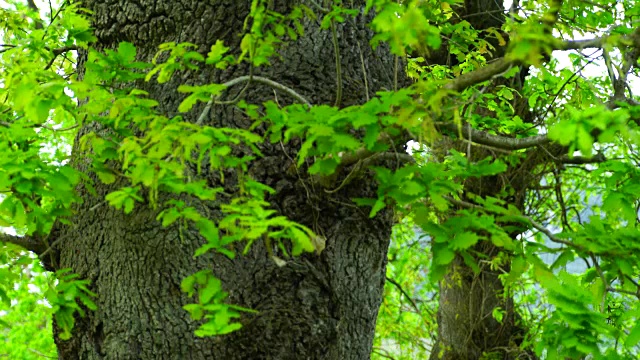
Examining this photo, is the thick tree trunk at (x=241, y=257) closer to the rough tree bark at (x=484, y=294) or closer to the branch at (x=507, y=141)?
the branch at (x=507, y=141)

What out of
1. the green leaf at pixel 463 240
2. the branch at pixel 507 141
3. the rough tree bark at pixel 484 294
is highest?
the rough tree bark at pixel 484 294

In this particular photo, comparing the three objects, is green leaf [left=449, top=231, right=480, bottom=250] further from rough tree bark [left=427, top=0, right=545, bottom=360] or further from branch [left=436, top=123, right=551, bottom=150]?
rough tree bark [left=427, top=0, right=545, bottom=360]

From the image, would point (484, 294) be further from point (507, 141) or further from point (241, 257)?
point (241, 257)

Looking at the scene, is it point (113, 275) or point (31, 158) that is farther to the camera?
point (113, 275)

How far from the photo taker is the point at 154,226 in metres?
3.07

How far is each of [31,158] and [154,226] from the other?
591mm

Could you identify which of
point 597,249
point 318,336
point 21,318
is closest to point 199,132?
point 318,336

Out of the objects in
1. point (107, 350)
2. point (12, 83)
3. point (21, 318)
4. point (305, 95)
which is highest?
point (21, 318)

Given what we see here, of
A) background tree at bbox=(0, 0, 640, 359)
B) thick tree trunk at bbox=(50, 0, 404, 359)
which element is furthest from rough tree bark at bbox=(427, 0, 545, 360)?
thick tree trunk at bbox=(50, 0, 404, 359)

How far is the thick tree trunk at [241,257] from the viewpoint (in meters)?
3.01

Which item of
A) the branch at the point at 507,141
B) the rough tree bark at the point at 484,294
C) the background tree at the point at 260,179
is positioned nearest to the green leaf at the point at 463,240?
the background tree at the point at 260,179

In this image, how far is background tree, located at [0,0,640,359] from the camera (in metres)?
2.40

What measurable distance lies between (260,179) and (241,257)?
32 centimetres

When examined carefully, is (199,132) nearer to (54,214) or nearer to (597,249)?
(54,214)
